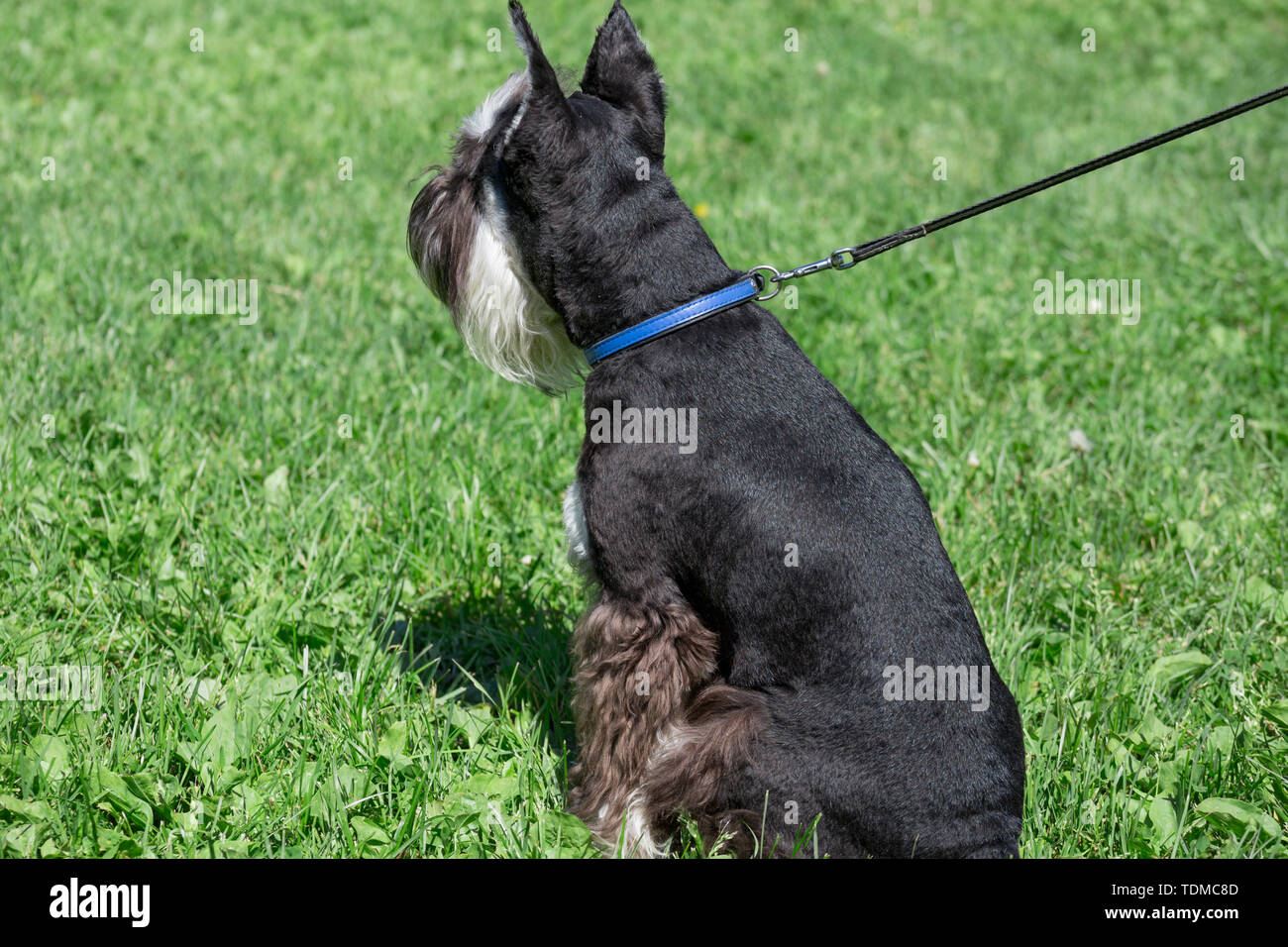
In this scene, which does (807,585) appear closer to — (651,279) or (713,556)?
(713,556)

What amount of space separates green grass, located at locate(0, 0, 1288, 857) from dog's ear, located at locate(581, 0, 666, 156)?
61.6 inches

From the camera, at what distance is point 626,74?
9.85ft

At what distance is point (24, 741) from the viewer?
2.84 metres

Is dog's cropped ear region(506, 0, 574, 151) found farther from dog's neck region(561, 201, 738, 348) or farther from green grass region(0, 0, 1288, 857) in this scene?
green grass region(0, 0, 1288, 857)

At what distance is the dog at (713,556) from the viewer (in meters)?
Result: 2.53

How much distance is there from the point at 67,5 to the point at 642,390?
844cm

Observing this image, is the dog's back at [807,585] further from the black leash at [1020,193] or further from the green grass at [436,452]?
the green grass at [436,452]

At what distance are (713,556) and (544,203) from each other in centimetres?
98

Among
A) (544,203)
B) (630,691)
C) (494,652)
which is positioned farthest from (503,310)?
(494,652)

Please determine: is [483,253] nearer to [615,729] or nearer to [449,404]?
[615,729]

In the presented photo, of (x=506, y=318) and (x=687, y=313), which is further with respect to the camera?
(x=506, y=318)

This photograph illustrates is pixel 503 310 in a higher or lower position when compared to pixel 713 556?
higher

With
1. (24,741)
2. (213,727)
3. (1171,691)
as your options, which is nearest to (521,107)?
(213,727)

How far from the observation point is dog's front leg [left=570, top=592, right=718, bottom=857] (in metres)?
2.78
